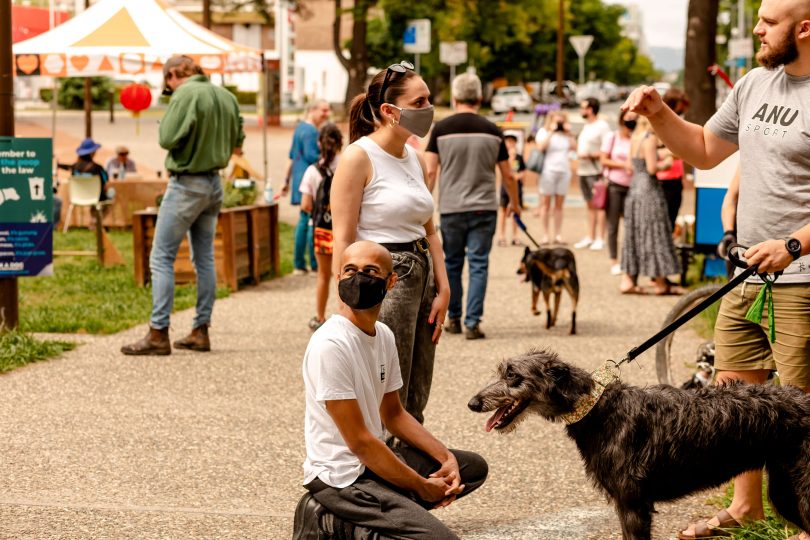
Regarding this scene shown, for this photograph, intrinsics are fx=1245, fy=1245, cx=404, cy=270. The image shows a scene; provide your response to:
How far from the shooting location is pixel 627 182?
44.6ft

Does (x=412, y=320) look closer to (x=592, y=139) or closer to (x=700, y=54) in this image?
(x=592, y=139)

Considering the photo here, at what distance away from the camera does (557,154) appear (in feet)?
55.0

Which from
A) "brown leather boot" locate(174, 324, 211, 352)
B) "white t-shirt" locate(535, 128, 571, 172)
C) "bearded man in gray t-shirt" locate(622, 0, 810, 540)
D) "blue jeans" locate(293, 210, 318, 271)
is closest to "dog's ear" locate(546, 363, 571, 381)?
"bearded man in gray t-shirt" locate(622, 0, 810, 540)

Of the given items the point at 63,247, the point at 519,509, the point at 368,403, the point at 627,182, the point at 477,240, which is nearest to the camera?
the point at 368,403

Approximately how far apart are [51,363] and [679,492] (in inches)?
220

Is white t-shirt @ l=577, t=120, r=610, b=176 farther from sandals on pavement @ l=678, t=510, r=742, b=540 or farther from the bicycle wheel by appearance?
sandals on pavement @ l=678, t=510, r=742, b=540

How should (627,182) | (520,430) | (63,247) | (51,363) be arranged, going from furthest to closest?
1. (63,247)
2. (627,182)
3. (51,363)
4. (520,430)

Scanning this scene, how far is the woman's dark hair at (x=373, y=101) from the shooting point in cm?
505

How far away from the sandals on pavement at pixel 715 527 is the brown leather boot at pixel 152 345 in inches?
192

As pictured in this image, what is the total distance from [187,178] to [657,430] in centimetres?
537

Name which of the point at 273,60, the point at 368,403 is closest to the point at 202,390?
the point at 368,403

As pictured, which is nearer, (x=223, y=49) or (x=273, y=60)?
(x=223, y=49)

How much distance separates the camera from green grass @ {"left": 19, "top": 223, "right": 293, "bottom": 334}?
10172 mm

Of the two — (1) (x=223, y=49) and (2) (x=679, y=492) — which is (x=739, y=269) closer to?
(2) (x=679, y=492)
